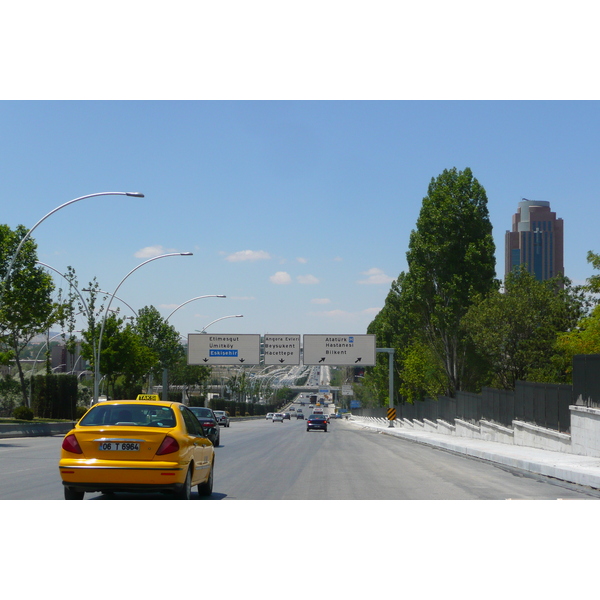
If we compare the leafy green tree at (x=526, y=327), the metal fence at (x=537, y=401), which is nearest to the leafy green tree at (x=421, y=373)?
the metal fence at (x=537, y=401)

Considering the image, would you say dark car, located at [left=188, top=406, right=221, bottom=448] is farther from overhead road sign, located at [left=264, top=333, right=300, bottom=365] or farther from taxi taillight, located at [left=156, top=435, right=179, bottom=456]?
overhead road sign, located at [left=264, top=333, right=300, bottom=365]

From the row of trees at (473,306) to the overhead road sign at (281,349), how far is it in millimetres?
Result: 10208

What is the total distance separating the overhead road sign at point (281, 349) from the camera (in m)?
63.8

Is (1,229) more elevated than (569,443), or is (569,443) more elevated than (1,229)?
(1,229)

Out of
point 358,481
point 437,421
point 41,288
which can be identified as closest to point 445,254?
point 437,421

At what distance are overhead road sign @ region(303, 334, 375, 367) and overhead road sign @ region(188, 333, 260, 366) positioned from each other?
165 inches

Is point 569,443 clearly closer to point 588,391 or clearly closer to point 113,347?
point 588,391

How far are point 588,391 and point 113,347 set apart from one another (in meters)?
44.1

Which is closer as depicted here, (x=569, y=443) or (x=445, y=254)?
(x=569, y=443)

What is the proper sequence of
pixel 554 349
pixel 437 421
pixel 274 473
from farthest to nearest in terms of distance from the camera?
pixel 437 421
pixel 554 349
pixel 274 473

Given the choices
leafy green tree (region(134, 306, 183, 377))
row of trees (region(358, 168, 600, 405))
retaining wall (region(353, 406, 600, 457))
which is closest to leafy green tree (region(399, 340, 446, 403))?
row of trees (region(358, 168, 600, 405))

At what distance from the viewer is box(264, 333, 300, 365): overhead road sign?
209 ft

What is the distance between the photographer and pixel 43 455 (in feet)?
81.0
